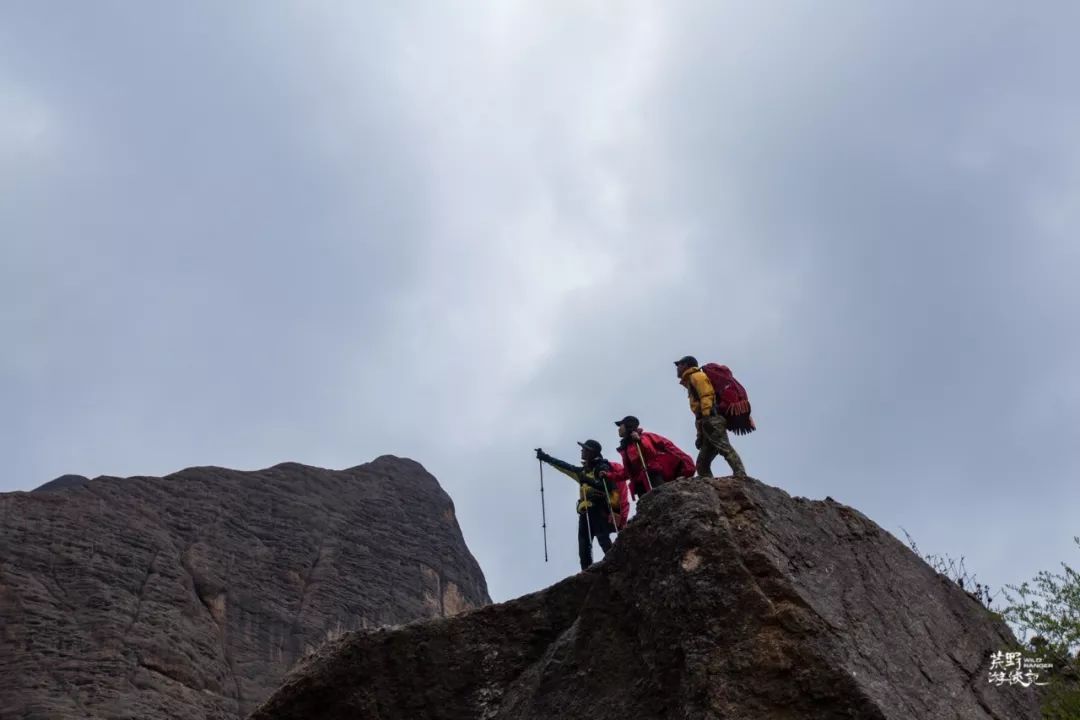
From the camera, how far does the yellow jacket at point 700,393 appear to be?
1301 cm

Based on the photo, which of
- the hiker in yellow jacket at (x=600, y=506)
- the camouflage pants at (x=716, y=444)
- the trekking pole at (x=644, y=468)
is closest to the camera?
the camouflage pants at (x=716, y=444)

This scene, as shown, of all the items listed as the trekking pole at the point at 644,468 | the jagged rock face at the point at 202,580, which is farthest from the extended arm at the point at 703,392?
the jagged rock face at the point at 202,580

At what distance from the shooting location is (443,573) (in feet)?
131

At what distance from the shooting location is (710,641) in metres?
9.11

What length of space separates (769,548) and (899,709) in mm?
1615

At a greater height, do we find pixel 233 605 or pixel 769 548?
pixel 233 605

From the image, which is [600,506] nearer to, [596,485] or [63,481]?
[596,485]

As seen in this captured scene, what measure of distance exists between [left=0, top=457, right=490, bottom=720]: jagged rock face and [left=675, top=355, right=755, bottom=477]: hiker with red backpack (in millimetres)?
18286

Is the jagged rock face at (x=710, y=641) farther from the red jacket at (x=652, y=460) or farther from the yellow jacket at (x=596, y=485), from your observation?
the yellow jacket at (x=596, y=485)

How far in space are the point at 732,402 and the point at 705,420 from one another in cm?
53

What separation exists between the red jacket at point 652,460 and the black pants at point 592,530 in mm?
949

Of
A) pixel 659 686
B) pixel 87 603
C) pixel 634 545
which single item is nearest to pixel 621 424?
pixel 634 545

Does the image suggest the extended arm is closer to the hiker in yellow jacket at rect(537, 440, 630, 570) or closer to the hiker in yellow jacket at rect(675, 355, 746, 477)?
the hiker in yellow jacket at rect(675, 355, 746, 477)

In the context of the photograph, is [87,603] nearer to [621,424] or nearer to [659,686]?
[621,424]
